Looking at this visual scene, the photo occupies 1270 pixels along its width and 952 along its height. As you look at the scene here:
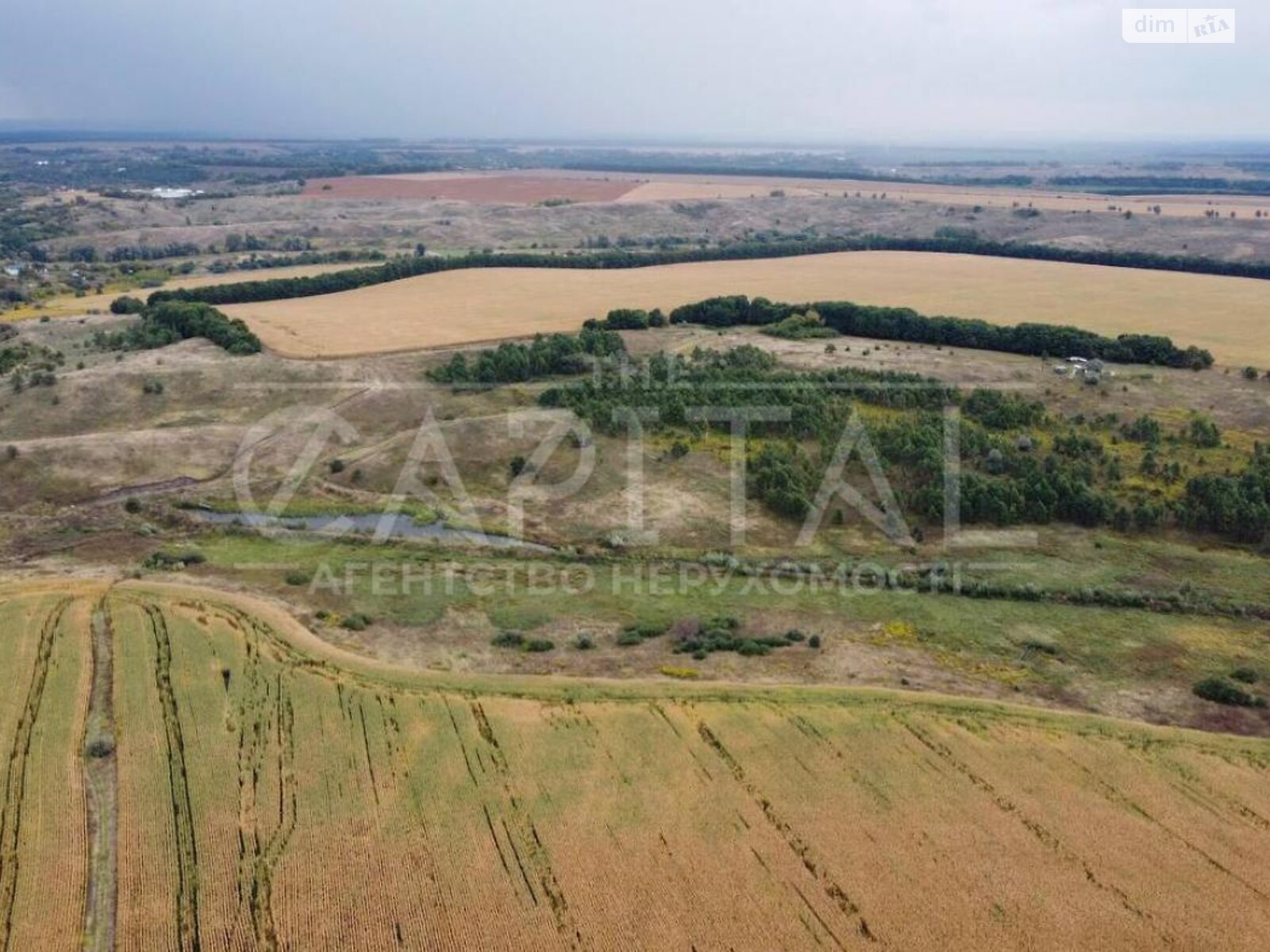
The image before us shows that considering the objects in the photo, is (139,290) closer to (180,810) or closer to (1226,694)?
(180,810)

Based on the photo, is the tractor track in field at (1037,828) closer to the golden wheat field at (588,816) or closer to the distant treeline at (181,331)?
the golden wheat field at (588,816)

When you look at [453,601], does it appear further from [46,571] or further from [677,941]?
[677,941]

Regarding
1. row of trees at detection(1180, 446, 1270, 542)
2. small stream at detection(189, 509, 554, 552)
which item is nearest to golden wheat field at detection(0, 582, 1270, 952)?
small stream at detection(189, 509, 554, 552)

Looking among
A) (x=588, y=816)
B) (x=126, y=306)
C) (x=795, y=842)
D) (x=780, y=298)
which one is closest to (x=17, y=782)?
(x=588, y=816)

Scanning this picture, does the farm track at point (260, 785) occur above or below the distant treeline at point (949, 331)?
below

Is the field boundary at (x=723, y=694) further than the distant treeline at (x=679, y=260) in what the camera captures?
No

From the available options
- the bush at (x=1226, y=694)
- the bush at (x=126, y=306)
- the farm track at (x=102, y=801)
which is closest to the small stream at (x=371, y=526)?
the farm track at (x=102, y=801)

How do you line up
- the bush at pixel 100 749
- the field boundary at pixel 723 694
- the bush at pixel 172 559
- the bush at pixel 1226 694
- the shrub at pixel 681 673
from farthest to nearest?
1. the bush at pixel 172 559
2. the shrub at pixel 681 673
3. the bush at pixel 1226 694
4. the field boundary at pixel 723 694
5. the bush at pixel 100 749

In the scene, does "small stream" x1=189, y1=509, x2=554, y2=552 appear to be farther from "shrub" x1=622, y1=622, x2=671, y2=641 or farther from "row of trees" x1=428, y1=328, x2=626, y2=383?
"row of trees" x1=428, y1=328, x2=626, y2=383
